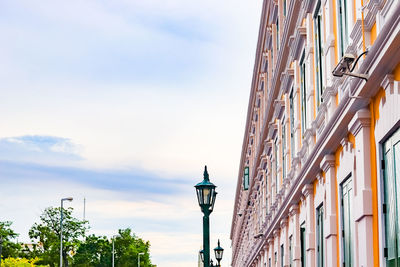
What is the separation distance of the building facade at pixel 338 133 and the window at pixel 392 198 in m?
0.01

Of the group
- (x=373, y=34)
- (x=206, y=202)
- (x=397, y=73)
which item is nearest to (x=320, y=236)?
(x=206, y=202)

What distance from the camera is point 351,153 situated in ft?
45.7

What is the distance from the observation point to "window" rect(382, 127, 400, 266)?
440 inches

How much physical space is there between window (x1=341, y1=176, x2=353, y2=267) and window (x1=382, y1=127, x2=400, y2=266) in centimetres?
243

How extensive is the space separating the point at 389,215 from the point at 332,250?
4.53 meters

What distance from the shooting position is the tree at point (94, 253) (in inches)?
4626

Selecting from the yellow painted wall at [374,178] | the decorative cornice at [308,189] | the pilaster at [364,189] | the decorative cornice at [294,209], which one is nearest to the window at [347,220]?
the pilaster at [364,189]

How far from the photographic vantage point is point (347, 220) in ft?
48.3

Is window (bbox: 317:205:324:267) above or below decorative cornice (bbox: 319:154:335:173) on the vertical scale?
below

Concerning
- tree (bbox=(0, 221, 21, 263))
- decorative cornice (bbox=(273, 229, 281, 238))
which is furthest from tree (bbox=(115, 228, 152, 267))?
decorative cornice (bbox=(273, 229, 281, 238))

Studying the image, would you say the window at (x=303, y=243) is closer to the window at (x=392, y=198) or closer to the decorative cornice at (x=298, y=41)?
the decorative cornice at (x=298, y=41)

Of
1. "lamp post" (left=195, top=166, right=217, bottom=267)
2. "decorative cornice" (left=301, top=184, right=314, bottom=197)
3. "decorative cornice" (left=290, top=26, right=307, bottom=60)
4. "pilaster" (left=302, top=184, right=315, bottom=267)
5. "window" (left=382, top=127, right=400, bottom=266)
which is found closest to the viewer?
"window" (left=382, top=127, right=400, bottom=266)

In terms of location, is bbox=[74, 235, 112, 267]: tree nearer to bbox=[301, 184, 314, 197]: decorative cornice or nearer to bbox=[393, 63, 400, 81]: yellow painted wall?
bbox=[301, 184, 314, 197]: decorative cornice

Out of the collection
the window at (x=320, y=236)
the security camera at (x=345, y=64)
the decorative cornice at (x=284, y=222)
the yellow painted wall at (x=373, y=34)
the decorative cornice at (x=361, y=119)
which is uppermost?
the yellow painted wall at (x=373, y=34)
